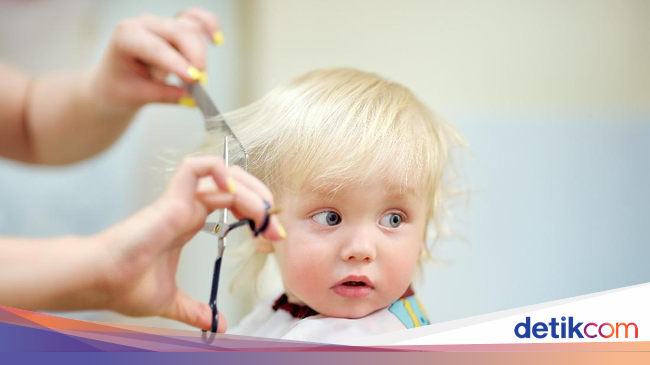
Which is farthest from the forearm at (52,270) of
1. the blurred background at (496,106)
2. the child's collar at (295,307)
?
the blurred background at (496,106)

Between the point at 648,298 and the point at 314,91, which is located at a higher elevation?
the point at 314,91

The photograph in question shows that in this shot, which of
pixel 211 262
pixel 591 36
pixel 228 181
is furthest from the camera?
pixel 591 36

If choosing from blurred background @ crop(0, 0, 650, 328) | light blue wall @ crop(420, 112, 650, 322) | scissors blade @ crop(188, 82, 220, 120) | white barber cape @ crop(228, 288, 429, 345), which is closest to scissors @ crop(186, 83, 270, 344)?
scissors blade @ crop(188, 82, 220, 120)

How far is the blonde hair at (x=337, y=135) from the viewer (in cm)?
62

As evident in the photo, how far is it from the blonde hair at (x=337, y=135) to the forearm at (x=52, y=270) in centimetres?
16

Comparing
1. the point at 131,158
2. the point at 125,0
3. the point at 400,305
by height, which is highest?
the point at 125,0

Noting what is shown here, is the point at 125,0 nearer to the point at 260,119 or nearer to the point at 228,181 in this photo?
the point at 260,119

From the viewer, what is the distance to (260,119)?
672 millimetres

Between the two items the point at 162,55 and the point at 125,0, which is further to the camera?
the point at 125,0

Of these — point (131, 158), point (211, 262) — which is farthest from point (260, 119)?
point (131, 158)

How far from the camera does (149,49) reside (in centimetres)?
65

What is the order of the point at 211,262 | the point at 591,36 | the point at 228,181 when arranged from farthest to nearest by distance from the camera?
the point at 591,36 < the point at 211,262 < the point at 228,181

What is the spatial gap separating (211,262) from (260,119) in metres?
0.16

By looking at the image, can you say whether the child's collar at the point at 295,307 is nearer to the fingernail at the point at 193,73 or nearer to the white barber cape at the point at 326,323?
the white barber cape at the point at 326,323
